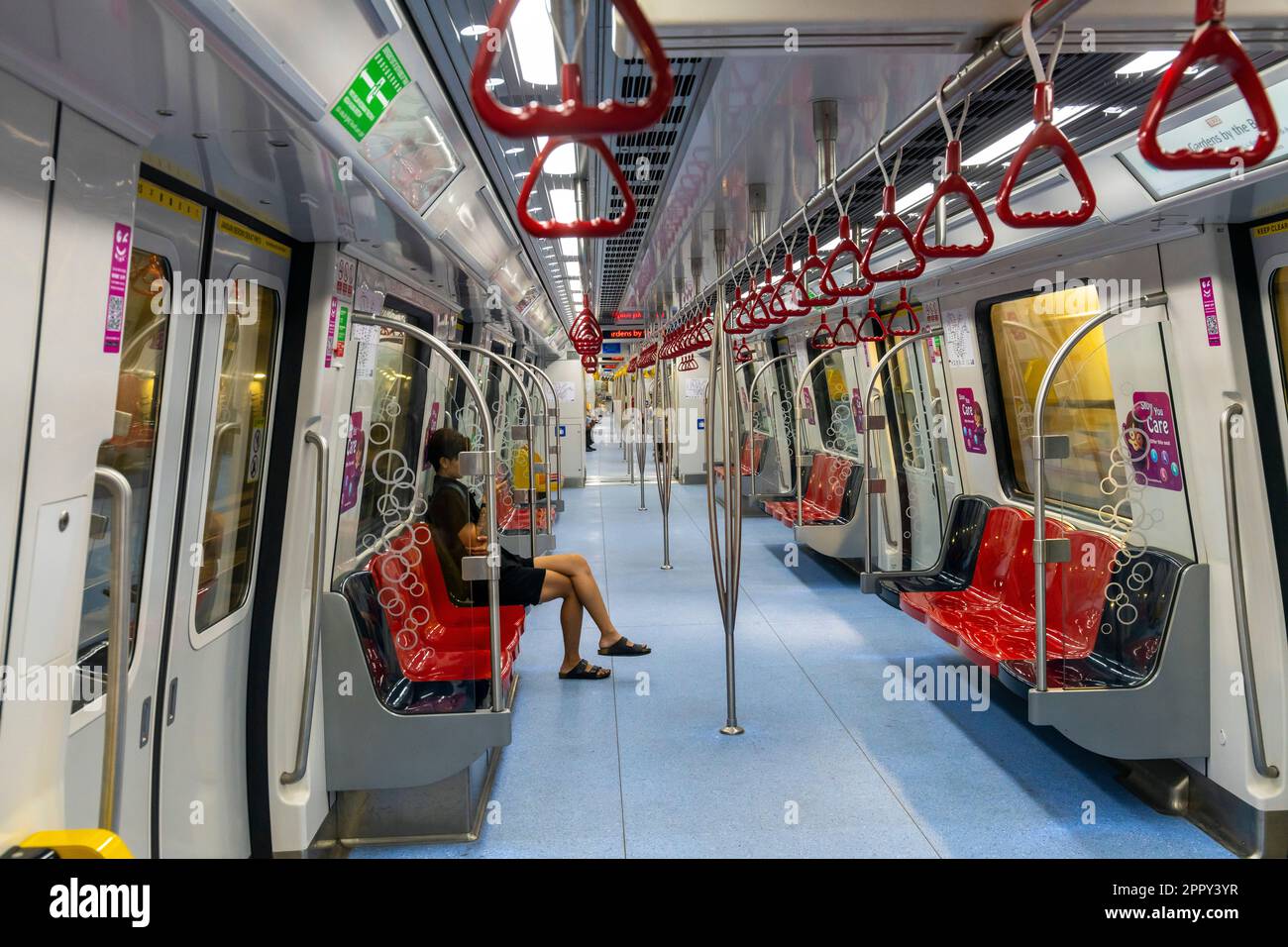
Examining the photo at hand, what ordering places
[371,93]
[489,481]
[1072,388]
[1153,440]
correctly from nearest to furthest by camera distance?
[371,93]
[489,481]
[1153,440]
[1072,388]

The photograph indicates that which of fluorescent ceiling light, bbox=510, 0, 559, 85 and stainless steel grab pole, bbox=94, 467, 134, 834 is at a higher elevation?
fluorescent ceiling light, bbox=510, 0, 559, 85

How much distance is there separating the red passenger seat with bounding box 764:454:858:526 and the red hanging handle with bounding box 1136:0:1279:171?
25.0 ft

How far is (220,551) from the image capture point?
10.8 ft

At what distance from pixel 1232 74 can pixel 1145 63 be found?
2.05m

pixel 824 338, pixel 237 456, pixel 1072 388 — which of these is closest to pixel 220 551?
pixel 237 456

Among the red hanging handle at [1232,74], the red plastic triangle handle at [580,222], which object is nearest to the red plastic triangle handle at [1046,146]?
the red hanging handle at [1232,74]

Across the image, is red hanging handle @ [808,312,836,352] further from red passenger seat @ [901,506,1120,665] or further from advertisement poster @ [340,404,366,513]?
advertisement poster @ [340,404,366,513]

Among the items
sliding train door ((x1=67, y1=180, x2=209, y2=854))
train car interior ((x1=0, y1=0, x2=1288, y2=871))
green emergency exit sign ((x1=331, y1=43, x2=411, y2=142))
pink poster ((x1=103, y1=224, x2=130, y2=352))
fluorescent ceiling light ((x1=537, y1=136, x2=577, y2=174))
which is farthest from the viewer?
fluorescent ceiling light ((x1=537, y1=136, x2=577, y2=174))

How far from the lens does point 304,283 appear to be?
11.5 feet

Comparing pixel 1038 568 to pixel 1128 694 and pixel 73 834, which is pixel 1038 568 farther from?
pixel 73 834

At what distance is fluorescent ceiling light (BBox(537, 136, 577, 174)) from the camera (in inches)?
162

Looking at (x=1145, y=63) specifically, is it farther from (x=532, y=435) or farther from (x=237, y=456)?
(x=532, y=435)

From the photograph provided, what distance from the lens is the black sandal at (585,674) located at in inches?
229

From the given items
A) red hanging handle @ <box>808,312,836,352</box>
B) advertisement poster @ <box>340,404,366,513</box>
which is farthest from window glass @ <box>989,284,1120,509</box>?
advertisement poster @ <box>340,404,366,513</box>
